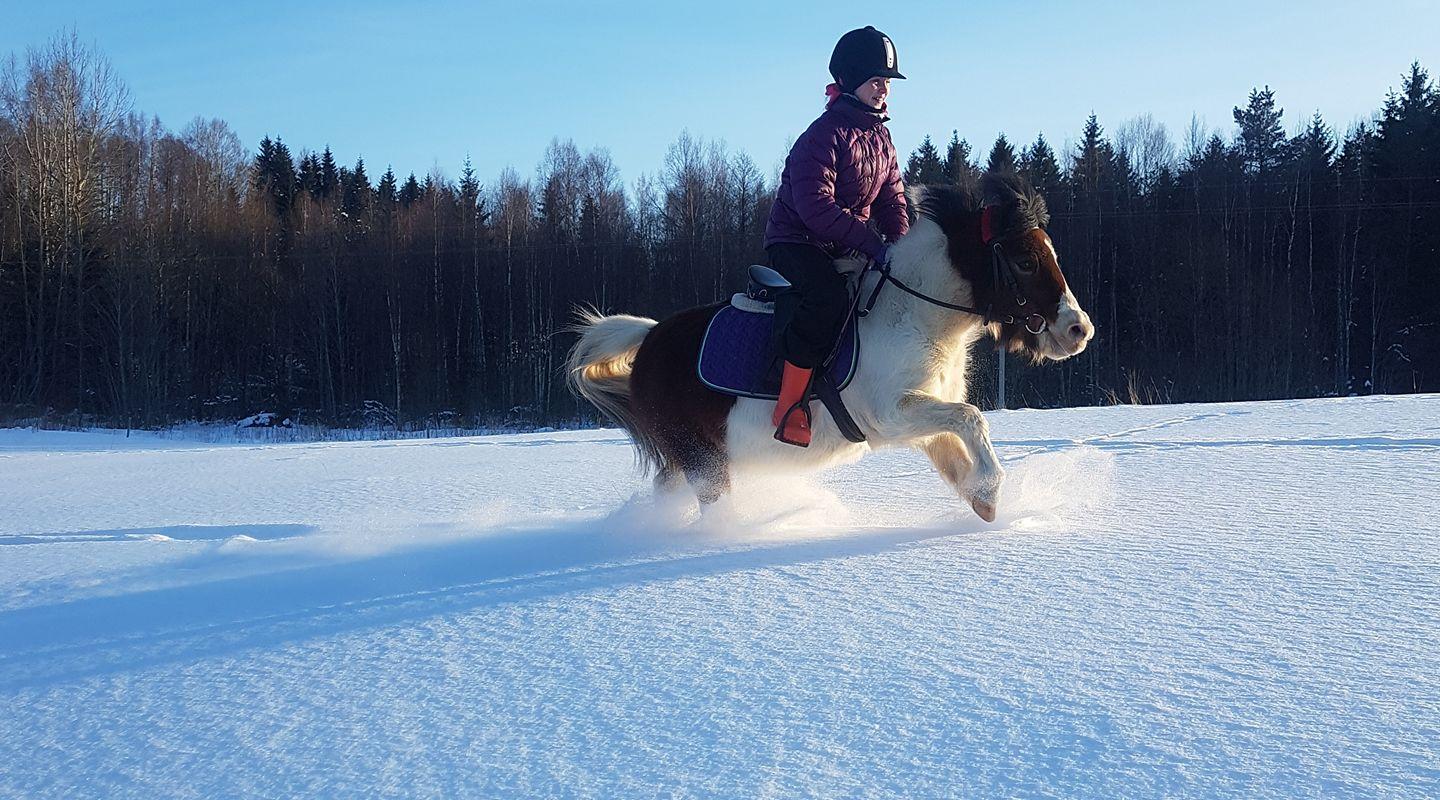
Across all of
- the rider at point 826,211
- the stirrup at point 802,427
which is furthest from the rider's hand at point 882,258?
the stirrup at point 802,427

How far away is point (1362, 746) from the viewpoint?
1654 mm

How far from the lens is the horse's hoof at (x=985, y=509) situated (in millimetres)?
3992

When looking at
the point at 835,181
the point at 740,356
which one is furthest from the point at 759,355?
the point at 835,181

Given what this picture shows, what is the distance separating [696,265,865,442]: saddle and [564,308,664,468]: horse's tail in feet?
2.15

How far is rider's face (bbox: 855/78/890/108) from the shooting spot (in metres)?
4.42

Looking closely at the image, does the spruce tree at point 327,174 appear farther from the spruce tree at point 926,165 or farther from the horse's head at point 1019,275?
the horse's head at point 1019,275

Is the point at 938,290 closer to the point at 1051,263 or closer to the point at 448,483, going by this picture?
the point at 1051,263

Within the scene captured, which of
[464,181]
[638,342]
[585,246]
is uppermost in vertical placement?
[464,181]

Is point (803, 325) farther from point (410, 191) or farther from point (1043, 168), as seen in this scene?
point (410, 191)

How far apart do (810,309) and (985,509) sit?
1.14m

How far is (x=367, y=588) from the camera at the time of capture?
10.8ft

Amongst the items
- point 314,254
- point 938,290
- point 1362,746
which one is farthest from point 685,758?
point 314,254

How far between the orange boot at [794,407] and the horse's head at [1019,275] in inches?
33.0

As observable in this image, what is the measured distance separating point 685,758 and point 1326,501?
12.0ft
